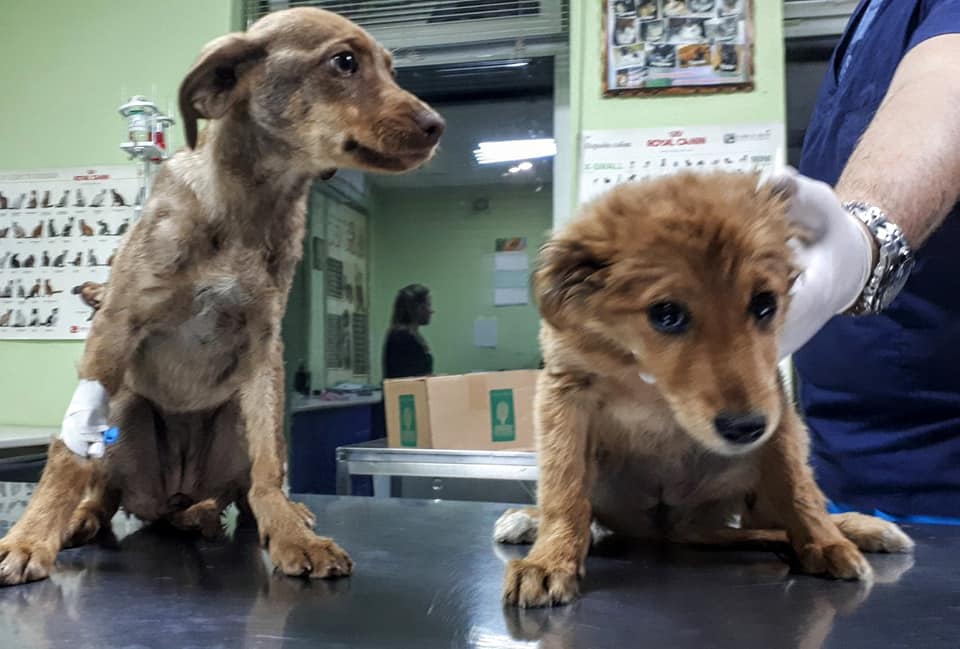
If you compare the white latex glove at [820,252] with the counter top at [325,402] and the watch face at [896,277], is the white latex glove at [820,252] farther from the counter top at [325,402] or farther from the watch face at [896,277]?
the counter top at [325,402]

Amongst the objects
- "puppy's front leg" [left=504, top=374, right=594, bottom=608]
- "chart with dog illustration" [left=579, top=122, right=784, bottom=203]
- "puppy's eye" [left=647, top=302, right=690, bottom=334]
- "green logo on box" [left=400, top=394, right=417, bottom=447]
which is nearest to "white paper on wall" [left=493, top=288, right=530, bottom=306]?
"chart with dog illustration" [left=579, top=122, right=784, bottom=203]

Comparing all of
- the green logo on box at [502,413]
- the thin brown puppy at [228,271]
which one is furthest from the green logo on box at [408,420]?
the thin brown puppy at [228,271]

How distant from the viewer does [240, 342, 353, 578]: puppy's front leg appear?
3.24ft

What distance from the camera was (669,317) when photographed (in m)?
0.81

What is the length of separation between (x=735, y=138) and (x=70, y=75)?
→ 2608 mm

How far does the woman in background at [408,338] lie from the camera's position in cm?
337

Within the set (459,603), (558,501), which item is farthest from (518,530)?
(459,603)

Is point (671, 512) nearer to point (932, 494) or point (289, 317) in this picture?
point (932, 494)

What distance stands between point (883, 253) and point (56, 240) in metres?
3.08

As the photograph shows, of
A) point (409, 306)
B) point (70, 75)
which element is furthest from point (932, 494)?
point (70, 75)

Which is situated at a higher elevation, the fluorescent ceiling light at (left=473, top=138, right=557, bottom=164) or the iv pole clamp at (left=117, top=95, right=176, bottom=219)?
the fluorescent ceiling light at (left=473, top=138, right=557, bottom=164)

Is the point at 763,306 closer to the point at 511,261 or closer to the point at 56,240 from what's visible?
the point at 511,261

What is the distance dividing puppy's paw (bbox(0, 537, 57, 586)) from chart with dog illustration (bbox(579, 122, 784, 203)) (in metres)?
A: 1.98

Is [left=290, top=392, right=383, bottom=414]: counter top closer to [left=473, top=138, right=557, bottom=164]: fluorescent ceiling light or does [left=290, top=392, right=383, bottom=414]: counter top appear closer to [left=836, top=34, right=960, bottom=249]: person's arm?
[left=473, top=138, right=557, bottom=164]: fluorescent ceiling light
